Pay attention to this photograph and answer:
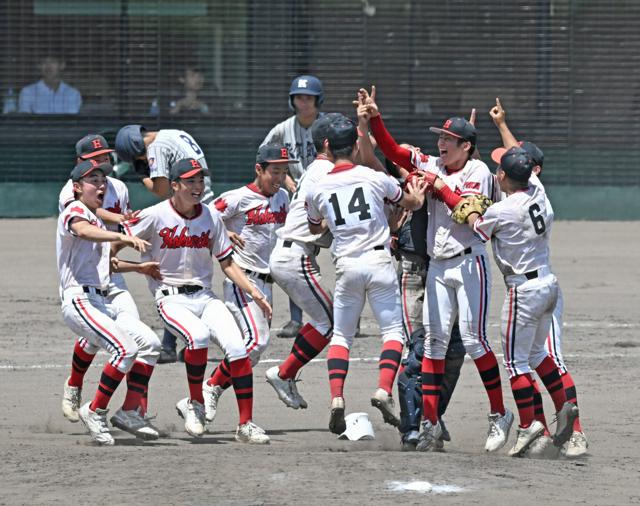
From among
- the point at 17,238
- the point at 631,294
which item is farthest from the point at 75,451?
the point at 17,238

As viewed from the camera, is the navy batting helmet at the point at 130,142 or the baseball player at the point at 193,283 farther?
the navy batting helmet at the point at 130,142

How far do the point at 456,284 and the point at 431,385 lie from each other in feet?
2.01

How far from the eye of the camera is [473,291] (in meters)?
8.01

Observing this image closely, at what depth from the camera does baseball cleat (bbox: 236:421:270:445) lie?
8203 mm

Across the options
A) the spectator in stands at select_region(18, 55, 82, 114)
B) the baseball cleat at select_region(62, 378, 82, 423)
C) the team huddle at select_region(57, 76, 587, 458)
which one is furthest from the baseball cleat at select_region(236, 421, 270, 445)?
the spectator in stands at select_region(18, 55, 82, 114)

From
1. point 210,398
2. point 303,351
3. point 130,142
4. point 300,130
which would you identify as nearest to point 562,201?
point 300,130

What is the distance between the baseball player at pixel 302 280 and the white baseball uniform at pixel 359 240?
586 millimetres

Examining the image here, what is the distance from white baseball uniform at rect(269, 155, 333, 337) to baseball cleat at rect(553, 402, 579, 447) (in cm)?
199

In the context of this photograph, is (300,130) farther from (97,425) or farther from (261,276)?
(97,425)

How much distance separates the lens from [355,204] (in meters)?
8.29

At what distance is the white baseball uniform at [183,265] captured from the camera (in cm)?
844

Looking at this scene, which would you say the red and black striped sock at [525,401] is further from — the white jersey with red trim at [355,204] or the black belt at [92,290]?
the black belt at [92,290]

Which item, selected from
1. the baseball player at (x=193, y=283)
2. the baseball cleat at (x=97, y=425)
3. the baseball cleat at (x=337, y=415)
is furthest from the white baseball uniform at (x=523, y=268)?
the baseball cleat at (x=97, y=425)

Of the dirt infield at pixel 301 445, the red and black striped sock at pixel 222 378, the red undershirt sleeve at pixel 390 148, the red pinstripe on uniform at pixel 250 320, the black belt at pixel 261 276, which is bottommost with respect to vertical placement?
the dirt infield at pixel 301 445
